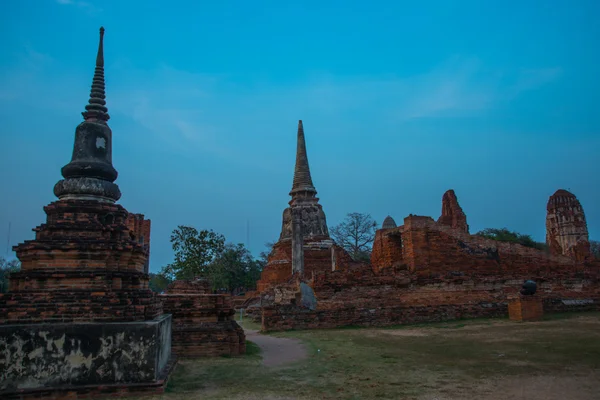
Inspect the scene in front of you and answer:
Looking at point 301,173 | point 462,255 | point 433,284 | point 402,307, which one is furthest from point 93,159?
point 301,173

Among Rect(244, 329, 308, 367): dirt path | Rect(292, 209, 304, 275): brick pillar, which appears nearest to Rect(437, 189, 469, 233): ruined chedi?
Rect(292, 209, 304, 275): brick pillar

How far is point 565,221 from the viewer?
Answer: 36.1 meters

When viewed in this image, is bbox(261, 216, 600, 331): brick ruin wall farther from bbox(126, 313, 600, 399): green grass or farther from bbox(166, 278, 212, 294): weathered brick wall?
bbox(126, 313, 600, 399): green grass

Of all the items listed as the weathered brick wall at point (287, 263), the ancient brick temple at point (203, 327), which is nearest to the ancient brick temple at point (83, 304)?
the ancient brick temple at point (203, 327)

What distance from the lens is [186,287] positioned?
531 inches

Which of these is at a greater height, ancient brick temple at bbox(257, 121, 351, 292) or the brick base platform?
ancient brick temple at bbox(257, 121, 351, 292)

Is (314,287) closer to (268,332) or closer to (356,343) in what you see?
(268,332)

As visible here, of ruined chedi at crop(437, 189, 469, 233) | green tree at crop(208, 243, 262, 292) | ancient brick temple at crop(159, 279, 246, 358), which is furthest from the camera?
green tree at crop(208, 243, 262, 292)

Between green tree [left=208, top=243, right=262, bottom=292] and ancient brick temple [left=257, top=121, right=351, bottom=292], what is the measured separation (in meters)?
8.07

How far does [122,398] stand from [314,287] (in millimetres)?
10644

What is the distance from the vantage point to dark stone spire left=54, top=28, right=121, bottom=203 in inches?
281

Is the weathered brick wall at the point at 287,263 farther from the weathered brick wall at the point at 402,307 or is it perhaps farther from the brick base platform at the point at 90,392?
the brick base platform at the point at 90,392

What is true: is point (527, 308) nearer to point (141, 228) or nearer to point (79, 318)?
point (79, 318)

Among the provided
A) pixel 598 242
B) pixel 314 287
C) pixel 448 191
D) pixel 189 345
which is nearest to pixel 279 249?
pixel 448 191
